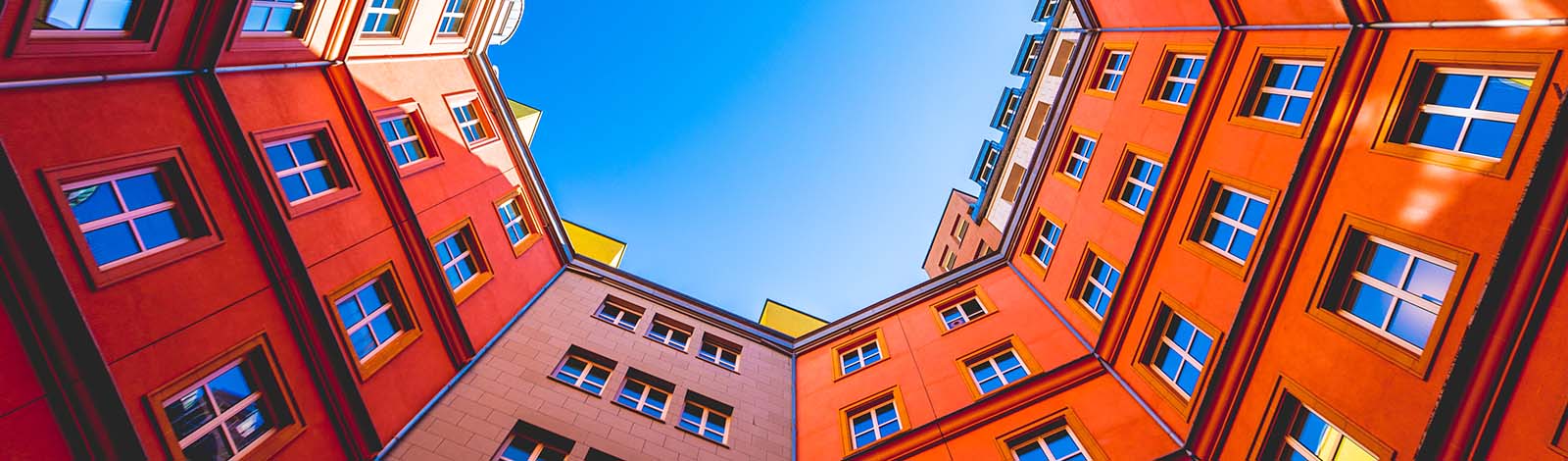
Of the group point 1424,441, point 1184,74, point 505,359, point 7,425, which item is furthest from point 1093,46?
point 7,425

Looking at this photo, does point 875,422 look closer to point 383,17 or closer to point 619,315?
point 619,315

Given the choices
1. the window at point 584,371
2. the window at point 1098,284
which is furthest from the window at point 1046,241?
the window at point 584,371

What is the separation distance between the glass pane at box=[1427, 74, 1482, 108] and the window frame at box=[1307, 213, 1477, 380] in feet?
7.29

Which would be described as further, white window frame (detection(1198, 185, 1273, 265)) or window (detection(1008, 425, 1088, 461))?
window (detection(1008, 425, 1088, 461))

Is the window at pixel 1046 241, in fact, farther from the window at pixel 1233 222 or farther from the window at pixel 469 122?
the window at pixel 469 122

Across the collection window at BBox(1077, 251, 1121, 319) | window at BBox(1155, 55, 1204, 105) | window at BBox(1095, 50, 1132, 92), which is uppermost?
window at BBox(1095, 50, 1132, 92)

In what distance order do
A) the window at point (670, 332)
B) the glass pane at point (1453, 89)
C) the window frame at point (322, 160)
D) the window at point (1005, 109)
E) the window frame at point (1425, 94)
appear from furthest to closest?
the window at point (1005, 109) → the window at point (670, 332) → the window frame at point (322, 160) → the glass pane at point (1453, 89) → the window frame at point (1425, 94)

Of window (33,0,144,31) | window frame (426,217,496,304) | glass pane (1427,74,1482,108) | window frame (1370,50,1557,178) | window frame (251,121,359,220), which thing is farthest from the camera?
window frame (426,217,496,304)

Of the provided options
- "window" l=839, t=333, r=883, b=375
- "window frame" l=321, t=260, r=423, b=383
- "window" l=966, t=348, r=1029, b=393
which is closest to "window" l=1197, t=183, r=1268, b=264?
"window" l=966, t=348, r=1029, b=393

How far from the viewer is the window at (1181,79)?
59.5 ft

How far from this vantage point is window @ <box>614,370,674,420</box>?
19.4 meters

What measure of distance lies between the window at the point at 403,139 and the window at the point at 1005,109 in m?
26.9

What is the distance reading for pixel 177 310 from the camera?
11055 mm

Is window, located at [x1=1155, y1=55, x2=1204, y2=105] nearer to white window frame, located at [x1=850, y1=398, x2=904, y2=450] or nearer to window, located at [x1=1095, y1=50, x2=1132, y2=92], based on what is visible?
window, located at [x1=1095, y1=50, x2=1132, y2=92]
